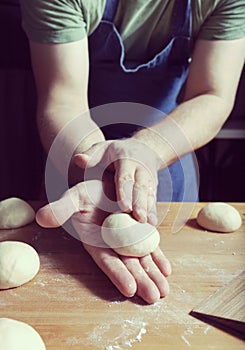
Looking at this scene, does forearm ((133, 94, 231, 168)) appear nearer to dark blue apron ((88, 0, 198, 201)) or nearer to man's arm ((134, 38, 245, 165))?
man's arm ((134, 38, 245, 165))

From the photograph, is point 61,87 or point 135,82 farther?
point 135,82

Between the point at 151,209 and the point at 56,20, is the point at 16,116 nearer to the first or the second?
the point at 56,20

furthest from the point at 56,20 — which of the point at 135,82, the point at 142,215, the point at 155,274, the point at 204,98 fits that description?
the point at 155,274

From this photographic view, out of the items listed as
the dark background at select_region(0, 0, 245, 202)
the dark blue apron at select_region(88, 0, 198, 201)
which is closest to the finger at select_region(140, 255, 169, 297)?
the dark blue apron at select_region(88, 0, 198, 201)

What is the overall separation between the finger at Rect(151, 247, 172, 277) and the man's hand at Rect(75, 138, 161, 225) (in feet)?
0.20

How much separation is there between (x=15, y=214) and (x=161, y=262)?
0.95ft

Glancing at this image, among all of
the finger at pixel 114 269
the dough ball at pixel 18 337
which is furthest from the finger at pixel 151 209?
the dough ball at pixel 18 337

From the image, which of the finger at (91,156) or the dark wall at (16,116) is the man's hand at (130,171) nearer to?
the finger at (91,156)

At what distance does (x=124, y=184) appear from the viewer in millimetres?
872

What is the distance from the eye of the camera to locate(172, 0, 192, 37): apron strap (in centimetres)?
114

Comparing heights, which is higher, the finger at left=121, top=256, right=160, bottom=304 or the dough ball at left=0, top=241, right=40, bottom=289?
the finger at left=121, top=256, right=160, bottom=304

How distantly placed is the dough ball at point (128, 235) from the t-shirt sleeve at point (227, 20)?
0.51m

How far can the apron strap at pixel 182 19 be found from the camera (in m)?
1.14

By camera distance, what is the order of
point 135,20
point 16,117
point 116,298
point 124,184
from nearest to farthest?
1. point 116,298
2. point 124,184
3. point 135,20
4. point 16,117
